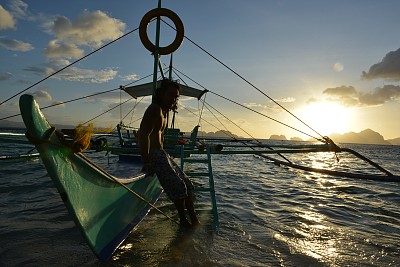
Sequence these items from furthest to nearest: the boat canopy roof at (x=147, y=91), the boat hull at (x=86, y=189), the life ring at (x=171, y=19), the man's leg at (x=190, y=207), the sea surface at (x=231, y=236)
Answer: the boat canopy roof at (x=147, y=91) → the life ring at (x=171, y=19) → the man's leg at (x=190, y=207) → the sea surface at (x=231, y=236) → the boat hull at (x=86, y=189)

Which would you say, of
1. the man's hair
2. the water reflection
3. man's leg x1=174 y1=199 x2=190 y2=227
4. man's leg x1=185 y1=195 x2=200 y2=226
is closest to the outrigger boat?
man's leg x1=174 y1=199 x2=190 y2=227

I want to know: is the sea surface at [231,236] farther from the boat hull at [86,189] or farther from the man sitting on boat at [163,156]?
the man sitting on boat at [163,156]

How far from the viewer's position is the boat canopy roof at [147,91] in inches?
573

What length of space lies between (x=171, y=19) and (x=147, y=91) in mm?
6923

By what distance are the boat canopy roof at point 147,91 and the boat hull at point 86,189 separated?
1128 centimetres

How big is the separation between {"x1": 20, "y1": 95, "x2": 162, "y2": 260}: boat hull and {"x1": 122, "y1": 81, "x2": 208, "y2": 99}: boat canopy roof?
1128 cm

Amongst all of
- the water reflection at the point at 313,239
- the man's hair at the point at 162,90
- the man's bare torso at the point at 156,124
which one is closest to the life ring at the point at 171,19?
the man's hair at the point at 162,90

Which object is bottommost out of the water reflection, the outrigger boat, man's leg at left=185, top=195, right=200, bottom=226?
the water reflection

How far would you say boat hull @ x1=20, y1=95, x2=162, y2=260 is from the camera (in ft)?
7.69

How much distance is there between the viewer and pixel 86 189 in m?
2.84

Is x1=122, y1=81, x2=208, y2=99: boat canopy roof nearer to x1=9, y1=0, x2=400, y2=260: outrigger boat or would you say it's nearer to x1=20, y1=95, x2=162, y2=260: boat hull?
x1=9, y1=0, x2=400, y2=260: outrigger boat

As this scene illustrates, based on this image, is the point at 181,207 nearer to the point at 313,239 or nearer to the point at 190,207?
the point at 190,207

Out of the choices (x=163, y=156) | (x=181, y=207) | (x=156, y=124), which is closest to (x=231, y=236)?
(x=181, y=207)

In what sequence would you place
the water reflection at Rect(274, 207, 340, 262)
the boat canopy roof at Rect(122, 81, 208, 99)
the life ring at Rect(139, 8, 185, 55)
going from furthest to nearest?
the boat canopy roof at Rect(122, 81, 208, 99)
the life ring at Rect(139, 8, 185, 55)
the water reflection at Rect(274, 207, 340, 262)
